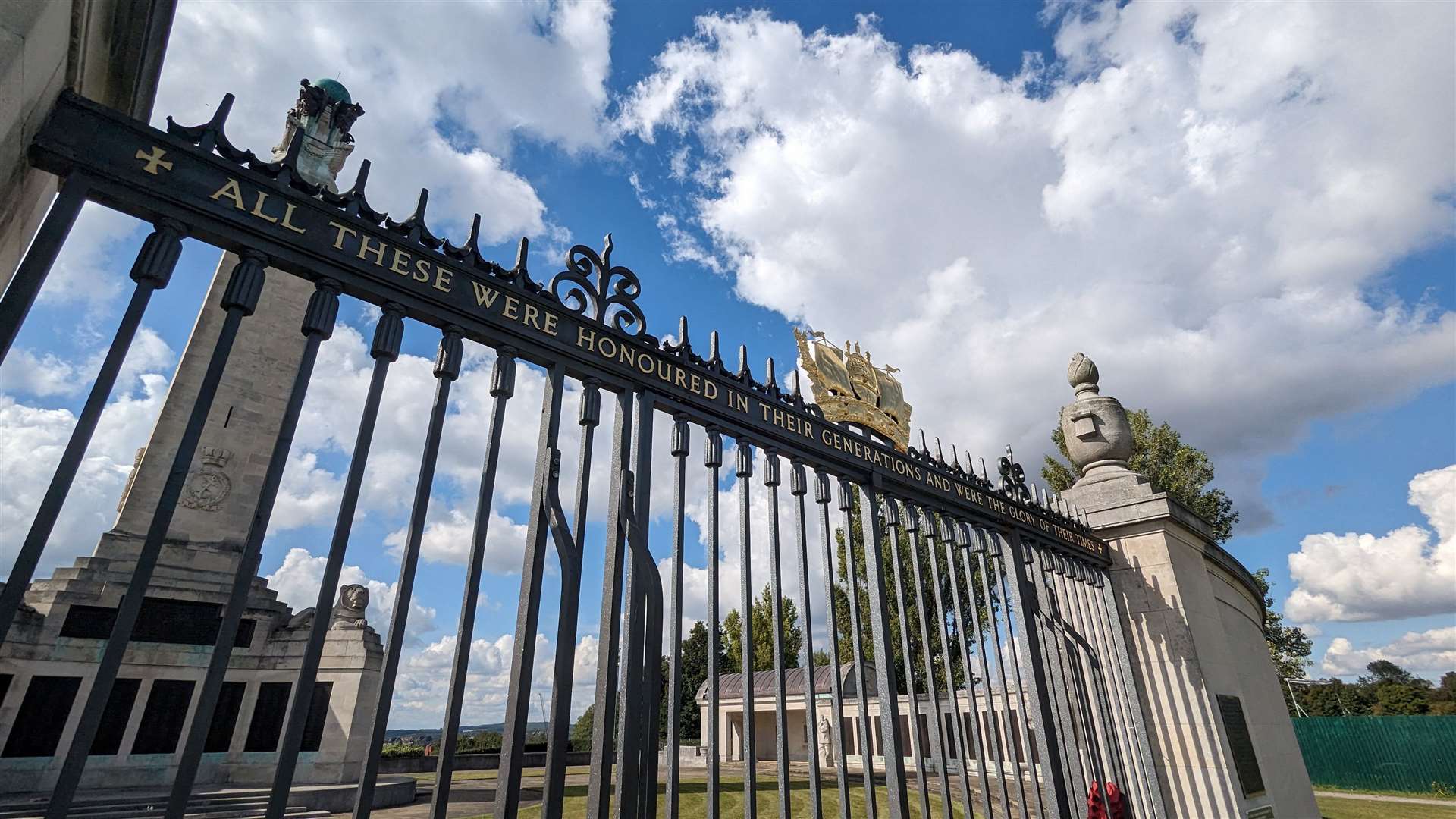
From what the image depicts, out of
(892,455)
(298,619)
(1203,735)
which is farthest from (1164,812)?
(298,619)

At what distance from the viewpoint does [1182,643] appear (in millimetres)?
7332

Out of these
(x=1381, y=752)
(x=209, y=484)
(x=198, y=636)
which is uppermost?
(x=209, y=484)

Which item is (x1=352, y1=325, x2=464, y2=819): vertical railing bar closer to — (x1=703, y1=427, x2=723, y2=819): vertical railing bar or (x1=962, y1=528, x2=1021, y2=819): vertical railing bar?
(x1=703, y1=427, x2=723, y2=819): vertical railing bar

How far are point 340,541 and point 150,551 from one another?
0.62 metres

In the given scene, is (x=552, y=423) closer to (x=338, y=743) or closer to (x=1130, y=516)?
(x=1130, y=516)

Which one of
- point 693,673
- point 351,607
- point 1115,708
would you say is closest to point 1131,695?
point 1115,708

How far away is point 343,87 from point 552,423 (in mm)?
22032

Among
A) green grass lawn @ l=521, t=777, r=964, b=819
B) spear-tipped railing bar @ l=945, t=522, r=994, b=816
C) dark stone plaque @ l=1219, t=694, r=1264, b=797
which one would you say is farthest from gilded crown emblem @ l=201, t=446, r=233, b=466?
dark stone plaque @ l=1219, t=694, r=1264, b=797

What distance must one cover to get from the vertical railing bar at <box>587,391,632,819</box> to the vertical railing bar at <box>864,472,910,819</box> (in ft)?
5.99

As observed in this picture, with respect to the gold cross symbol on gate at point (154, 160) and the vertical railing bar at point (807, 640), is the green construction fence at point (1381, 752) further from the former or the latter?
the gold cross symbol on gate at point (154, 160)

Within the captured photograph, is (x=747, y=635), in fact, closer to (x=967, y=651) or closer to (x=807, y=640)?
(x=807, y=640)

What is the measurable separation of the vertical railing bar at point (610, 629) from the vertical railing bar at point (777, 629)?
0.87 metres

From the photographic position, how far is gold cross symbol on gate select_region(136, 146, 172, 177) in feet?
9.68

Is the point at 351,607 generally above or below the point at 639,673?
above
